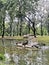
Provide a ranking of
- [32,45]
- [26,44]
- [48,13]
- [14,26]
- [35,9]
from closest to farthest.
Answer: [32,45]
[26,44]
[35,9]
[48,13]
[14,26]

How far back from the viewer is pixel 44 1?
5150cm

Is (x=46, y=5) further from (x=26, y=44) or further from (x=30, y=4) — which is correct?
(x=26, y=44)

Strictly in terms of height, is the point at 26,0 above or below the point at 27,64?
above

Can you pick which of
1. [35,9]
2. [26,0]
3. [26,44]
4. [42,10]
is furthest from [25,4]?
[26,44]

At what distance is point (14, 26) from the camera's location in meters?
78.6

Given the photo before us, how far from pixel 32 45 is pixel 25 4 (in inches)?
889

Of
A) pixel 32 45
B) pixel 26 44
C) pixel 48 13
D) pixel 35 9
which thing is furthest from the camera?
pixel 48 13

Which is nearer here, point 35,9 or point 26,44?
point 26,44

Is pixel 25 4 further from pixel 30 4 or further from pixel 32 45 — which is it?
pixel 32 45

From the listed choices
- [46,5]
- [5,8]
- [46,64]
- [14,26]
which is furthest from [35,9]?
[46,64]

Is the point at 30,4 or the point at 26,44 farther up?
the point at 30,4

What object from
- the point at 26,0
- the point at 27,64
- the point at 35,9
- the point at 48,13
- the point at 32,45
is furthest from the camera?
the point at 48,13

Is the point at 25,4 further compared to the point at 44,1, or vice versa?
the point at 44,1

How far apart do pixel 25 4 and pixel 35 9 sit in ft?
13.9
